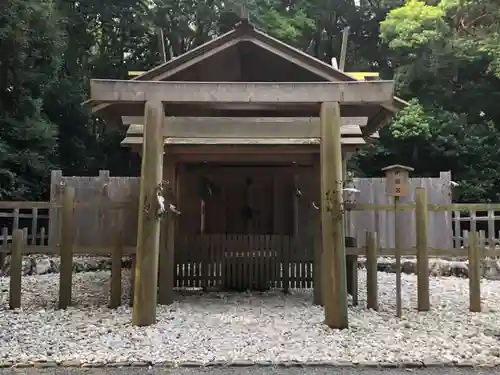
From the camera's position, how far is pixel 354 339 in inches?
228

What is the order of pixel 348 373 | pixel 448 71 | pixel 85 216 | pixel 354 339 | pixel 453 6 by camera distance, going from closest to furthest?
pixel 348 373, pixel 354 339, pixel 85 216, pixel 453 6, pixel 448 71

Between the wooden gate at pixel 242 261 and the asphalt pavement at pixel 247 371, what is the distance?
424 cm

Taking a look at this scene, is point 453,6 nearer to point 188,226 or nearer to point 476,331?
point 188,226

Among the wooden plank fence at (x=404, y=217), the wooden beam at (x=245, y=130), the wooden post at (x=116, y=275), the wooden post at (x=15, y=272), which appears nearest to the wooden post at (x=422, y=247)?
the wooden beam at (x=245, y=130)

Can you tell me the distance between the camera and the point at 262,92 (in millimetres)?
6539

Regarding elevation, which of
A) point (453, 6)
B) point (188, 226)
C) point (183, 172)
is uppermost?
point (453, 6)

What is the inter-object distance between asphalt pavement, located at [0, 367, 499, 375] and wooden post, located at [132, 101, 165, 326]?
1.53 metres

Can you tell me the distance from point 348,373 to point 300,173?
20.0ft

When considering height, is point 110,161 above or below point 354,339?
above

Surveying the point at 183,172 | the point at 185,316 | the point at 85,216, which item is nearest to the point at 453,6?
the point at 183,172

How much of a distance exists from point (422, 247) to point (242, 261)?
3048mm

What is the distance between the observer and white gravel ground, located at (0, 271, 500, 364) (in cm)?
520

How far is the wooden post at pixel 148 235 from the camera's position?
630 centimetres

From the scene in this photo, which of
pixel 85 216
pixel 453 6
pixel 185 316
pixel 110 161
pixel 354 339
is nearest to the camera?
pixel 354 339
